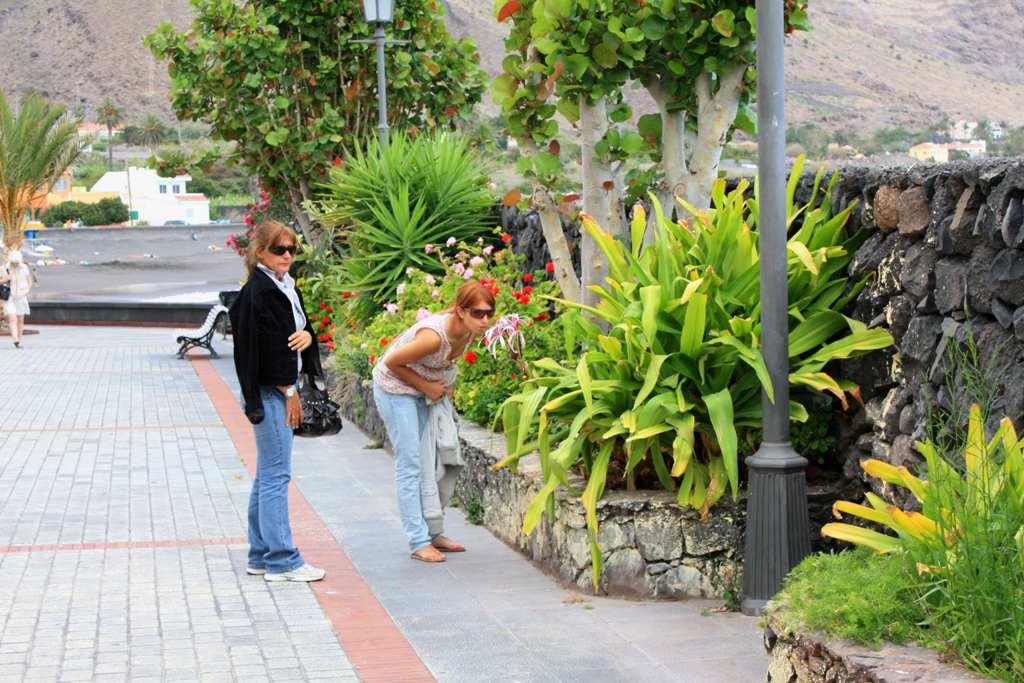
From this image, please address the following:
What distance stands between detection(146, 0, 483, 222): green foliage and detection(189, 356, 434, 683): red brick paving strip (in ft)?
28.2

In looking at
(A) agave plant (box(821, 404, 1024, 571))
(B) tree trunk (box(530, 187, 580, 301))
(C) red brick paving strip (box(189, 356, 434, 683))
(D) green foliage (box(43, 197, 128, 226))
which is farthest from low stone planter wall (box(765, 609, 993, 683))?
(D) green foliage (box(43, 197, 128, 226))

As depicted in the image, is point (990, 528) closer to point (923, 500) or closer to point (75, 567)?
point (923, 500)

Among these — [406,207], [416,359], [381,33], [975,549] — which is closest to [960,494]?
[975,549]

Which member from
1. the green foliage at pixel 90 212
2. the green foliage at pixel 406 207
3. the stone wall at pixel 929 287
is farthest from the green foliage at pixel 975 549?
the green foliage at pixel 90 212

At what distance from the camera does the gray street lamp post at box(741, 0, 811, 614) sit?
6453 millimetres

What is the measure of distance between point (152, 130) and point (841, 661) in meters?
137

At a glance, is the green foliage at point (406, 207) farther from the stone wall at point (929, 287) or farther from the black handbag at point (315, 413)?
the stone wall at point (929, 287)

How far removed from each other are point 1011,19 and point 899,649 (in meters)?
73.6

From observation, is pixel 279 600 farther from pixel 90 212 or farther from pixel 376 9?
pixel 90 212

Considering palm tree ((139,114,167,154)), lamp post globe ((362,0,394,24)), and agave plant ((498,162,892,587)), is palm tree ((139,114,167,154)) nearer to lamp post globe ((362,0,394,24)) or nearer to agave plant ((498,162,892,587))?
lamp post globe ((362,0,394,24))

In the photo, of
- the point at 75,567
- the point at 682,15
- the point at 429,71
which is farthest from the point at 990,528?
the point at 429,71

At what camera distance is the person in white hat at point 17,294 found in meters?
23.9

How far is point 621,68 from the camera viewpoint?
28.3 feet

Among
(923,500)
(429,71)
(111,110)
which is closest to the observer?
(923,500)
